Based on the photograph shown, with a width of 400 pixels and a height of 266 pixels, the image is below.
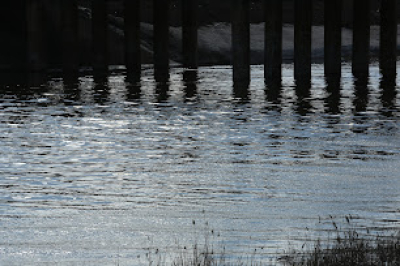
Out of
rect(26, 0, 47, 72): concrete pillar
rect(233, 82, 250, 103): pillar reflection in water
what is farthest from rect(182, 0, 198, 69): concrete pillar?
rect(233, 82, 250, 103): pillar reflection in water

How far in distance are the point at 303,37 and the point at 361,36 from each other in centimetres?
477

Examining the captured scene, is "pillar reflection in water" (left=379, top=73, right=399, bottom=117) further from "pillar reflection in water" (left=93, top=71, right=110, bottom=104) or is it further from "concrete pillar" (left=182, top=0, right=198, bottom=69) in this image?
"concrete pillar" (left=182, top=0, right=198, bottom=69)

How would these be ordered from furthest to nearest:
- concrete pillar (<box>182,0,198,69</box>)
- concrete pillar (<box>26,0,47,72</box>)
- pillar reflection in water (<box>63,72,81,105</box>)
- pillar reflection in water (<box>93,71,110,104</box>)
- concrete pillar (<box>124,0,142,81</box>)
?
1. concrete pillar (<box>182,0,198,69</box>)
2. concrete pillar (<box>124,0,142,81</box>)
3. concrete pillar (<box>26,0,47,72</box>)
4. pillar reflection in water (<box>93,71,110,104</box>)
5. pillar reflection in water (<box>63,72,81,105</box>)

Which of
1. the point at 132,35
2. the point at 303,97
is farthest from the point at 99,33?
the point at 303,97

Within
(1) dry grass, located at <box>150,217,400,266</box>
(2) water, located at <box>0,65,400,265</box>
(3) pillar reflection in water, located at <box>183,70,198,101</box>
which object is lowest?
(3) pillar reflection in water, located at <box>183,70,198,101</box>

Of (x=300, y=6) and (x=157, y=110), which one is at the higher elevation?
(x=300, y=6)

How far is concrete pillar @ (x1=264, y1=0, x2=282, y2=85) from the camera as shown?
126 feet

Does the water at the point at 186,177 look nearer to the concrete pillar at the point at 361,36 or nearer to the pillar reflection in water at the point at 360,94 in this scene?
the pillar reflection in water at the point at 360,94

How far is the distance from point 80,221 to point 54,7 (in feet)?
165

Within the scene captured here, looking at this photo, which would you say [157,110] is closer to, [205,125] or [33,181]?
[205,125]

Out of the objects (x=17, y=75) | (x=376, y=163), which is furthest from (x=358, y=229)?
(x=17, y=75)

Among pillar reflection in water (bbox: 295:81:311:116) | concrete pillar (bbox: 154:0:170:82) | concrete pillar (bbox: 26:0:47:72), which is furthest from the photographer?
concrete pillar (bbox: 154:0:170:82)

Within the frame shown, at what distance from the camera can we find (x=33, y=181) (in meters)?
15.0

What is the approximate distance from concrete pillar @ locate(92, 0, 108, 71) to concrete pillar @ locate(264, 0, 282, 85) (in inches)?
488
